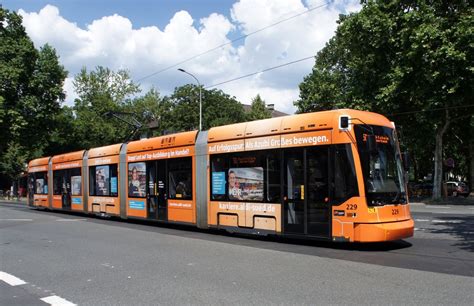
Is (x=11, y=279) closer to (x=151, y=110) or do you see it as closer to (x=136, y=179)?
(x=136, y=179)

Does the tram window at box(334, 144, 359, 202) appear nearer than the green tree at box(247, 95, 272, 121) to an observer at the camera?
Yes

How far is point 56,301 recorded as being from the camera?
6117mm

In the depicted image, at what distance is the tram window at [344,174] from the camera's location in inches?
390

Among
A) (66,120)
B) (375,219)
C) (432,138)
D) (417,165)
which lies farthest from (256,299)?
(417,165)

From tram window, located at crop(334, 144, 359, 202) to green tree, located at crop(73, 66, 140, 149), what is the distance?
3871cm

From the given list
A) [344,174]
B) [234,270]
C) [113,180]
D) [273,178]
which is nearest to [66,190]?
[113,180]

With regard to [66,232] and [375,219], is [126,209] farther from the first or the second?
[375,219]

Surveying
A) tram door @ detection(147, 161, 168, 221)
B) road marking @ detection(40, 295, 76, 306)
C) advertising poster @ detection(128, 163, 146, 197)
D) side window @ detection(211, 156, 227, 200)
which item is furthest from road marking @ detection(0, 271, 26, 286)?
advertising poster @ detection(128, 163, 146, 197)

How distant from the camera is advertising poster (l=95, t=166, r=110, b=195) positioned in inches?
765

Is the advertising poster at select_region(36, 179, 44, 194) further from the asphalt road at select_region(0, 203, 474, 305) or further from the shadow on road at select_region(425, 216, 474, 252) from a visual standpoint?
the shadow on road at select_region(425, 216, 474, 252)

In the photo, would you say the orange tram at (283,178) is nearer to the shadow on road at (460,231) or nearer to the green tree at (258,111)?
the shadow on road at (460,231)

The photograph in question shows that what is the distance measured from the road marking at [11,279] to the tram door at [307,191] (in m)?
6.00

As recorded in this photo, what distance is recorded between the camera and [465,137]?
127 feet

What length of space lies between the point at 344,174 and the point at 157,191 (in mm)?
7947
